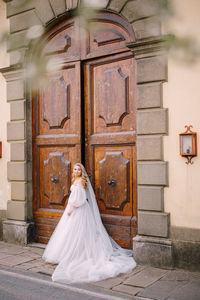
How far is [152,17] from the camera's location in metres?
5.21

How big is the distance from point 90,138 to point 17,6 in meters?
3.01

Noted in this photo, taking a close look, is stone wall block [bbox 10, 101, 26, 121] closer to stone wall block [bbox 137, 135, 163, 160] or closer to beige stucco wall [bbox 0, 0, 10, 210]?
beige stucco wall [bbox 0, 0, 10, 210]

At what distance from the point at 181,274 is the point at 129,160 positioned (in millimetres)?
1907

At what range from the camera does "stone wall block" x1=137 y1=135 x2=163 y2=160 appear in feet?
16.8

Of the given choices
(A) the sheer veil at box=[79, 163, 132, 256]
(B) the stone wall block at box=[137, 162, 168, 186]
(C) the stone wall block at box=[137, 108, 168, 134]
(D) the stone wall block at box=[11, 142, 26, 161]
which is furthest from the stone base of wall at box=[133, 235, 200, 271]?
(D) the stone wall block at box=[11, 142, 26, 161]

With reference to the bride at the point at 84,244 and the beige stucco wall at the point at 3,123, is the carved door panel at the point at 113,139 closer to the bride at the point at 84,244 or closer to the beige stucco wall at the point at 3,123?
the bride at the point at 84,244

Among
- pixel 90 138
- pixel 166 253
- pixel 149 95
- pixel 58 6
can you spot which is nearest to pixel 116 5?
pixel 58 6

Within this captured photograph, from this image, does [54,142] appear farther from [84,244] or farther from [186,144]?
[186,144]

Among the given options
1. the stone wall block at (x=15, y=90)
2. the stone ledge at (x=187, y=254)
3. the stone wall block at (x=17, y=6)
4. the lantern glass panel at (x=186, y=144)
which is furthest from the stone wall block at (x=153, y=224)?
the stone wall block at (x=17, y=6)

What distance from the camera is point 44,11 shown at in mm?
6371

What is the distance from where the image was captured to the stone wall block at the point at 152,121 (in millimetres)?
5078

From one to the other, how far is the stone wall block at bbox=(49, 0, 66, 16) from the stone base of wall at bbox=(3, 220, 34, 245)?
396 cm

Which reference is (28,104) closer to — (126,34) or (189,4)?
(126,34)

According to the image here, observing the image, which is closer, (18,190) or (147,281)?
(147,281)
